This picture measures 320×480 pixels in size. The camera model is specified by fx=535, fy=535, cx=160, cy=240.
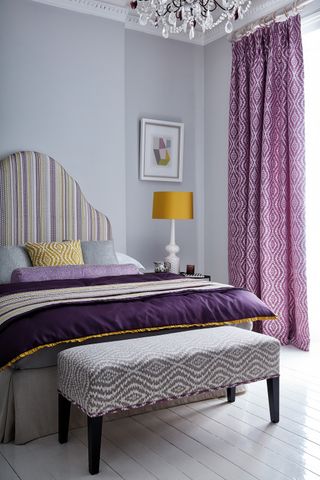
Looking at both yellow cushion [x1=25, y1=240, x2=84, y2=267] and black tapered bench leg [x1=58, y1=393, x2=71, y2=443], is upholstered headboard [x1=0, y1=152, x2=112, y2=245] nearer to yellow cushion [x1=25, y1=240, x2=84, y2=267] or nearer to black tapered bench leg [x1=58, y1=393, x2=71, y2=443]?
yellow cushion [x1=25, y1=240, x2=84, y2=267]

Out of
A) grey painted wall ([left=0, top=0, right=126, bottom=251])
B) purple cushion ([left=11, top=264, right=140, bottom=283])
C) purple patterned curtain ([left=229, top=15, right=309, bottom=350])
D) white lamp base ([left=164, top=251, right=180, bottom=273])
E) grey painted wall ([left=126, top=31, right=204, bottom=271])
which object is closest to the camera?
purple cushion ([left=11, top=264, right=140, bottom=283])

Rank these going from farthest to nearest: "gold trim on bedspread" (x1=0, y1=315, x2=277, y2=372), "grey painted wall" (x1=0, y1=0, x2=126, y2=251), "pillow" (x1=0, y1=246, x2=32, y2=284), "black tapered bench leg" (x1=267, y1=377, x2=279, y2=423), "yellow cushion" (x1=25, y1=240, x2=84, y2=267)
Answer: "grey painted wall" (x1=0, y1=0, x2=126, y2=251), "yellow cushion" (x1=25, y1=240, x2=84, y2=267), "pillow" (x1=0, y1=246, x2=32, y2=284), "black tapered bench leg" (x1=267, y1=377, x2=279, y2=423), "gold trim on bedspread" (x1=0, y1=315, x2=277, y2=372)

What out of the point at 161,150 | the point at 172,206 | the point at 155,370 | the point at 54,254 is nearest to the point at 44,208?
the point at 54,254

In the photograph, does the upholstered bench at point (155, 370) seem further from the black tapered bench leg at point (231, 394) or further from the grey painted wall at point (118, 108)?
the grey painted wall at point (118, 108)

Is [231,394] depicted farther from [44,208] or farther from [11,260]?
[44,208]

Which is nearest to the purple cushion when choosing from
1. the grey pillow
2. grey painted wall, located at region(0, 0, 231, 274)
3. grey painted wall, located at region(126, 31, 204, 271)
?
the grey pillow

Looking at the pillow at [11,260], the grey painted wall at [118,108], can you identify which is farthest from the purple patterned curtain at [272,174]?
the pillow at [11,260]

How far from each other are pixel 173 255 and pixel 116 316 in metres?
2.19

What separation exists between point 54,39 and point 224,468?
3535mm

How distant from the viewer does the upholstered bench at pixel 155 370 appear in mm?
2145

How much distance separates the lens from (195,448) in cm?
239

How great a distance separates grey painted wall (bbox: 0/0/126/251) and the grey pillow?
0.50m

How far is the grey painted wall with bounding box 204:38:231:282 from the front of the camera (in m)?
5.06

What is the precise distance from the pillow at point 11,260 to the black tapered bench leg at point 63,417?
1.46 m
